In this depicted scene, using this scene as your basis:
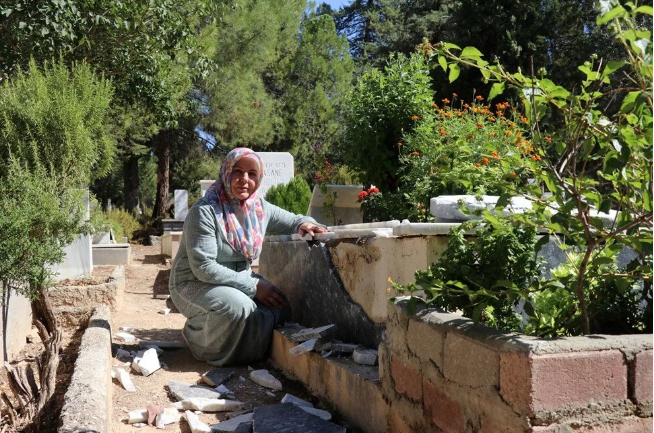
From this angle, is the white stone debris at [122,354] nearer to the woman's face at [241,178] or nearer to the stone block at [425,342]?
the woman's face at [241,178]

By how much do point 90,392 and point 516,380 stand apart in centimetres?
187

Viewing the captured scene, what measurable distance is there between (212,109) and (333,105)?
7466 millimetres

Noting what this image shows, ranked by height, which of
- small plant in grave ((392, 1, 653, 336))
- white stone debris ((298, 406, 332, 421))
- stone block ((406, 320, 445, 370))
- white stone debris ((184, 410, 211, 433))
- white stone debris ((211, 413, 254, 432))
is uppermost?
small plant in grave ((392, 1, 653, 336))

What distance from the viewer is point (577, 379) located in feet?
6.09

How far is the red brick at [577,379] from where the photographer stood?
5.99 ft

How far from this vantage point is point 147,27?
8125mm

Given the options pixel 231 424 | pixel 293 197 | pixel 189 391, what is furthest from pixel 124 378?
Answer: pixel 293 197

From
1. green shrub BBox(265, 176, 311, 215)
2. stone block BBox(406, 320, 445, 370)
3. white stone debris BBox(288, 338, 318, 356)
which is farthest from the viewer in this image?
green shrub BBox(265, 176, 311, 215)

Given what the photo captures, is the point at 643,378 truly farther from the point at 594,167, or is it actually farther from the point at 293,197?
the point at 293,197

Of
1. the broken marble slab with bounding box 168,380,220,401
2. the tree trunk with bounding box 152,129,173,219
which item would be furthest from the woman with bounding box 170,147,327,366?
the tree trunk with bounding box 152,129,173,219

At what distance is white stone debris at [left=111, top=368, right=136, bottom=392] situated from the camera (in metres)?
3.85

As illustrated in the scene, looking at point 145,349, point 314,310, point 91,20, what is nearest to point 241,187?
point 314,310

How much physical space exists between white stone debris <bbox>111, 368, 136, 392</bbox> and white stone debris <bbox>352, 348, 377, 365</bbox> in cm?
132

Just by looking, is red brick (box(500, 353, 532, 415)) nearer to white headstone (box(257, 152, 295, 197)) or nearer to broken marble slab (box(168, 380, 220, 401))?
broken marble slab (box(168, 380, 220, 401))
